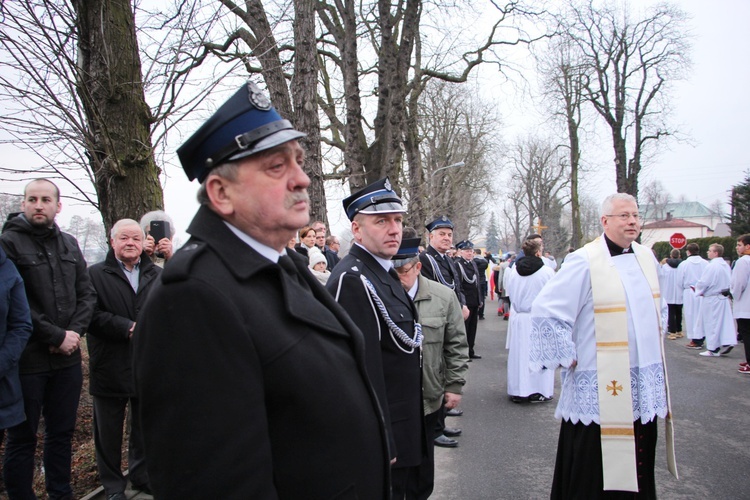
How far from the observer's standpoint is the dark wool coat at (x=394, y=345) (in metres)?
2.87

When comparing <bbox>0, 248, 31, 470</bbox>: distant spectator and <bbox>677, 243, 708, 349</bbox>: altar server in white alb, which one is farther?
<bbox>677, 243, 708, 349</bbox>: altar server in white alb

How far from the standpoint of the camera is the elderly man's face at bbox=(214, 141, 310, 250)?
1.45m

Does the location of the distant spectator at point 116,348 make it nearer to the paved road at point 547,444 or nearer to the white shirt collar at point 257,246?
the paved road at point 547,444

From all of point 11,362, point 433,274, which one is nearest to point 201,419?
point 11,362

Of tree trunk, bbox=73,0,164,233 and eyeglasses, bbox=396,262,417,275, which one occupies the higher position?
tree trunk, bbox=73,0,164,233

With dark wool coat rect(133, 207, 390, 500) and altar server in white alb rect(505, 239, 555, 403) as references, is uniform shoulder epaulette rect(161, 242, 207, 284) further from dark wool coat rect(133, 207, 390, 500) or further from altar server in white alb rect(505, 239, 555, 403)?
altar server in white alb rect(505, 239, 555, 403)

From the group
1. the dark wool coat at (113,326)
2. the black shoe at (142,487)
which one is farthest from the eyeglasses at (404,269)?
the black shoe at (142,487)

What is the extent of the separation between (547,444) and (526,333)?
2.24 metres

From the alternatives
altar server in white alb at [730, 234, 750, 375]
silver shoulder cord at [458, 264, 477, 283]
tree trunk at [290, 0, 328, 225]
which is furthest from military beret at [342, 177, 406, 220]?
altar server in white alb at [730, 234, 750, 375]

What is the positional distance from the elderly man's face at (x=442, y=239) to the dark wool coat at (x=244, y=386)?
20.1ft

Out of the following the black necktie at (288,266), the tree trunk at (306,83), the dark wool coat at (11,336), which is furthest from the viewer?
the tree trunk at (306,83)

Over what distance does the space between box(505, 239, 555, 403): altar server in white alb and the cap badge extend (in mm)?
6603

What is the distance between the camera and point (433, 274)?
7145 mm

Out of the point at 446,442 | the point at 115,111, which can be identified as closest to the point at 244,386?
the point at 115,111
